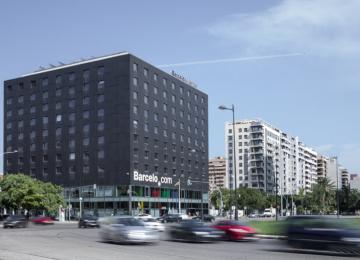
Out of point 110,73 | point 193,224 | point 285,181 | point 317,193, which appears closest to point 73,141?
point 110,73

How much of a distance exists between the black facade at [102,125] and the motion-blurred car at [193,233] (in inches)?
2813

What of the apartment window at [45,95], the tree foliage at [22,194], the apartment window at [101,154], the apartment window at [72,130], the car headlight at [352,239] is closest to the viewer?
the car headlight at [352,239]

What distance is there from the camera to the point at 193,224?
1101 inches

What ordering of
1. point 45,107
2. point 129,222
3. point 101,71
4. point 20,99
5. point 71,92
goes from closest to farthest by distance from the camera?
1. point 129,222
2. point 101,71
3. point 71,92
4. point 45,107
5. point 20,99

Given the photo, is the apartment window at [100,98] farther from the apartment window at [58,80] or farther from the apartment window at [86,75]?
the apartment window at [58,80]

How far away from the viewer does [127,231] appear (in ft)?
81.8

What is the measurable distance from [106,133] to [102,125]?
190 centimetres

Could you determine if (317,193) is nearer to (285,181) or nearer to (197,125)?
(197,125)

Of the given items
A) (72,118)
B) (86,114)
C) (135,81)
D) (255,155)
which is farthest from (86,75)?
(255,155)

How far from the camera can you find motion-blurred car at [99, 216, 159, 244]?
2486cm

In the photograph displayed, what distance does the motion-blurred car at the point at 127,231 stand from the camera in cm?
2486

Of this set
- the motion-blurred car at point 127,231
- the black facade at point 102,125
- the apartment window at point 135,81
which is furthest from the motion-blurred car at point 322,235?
the apartment window at point 135,81

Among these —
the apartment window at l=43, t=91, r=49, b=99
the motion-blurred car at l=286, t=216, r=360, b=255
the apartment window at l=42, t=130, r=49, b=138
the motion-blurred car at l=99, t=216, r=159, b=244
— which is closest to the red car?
the motion-blurred car at l=99, t=216, r=159, b=244

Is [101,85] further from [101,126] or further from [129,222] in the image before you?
[129,222]
